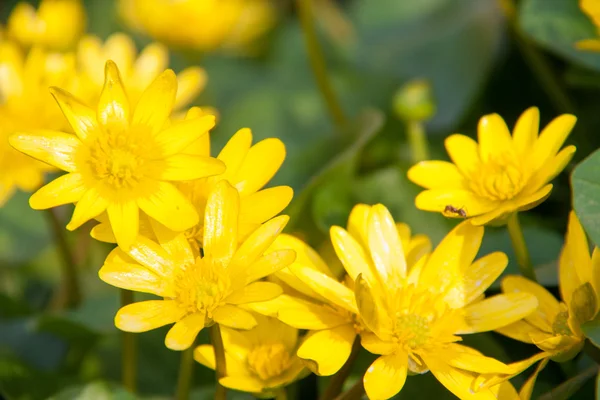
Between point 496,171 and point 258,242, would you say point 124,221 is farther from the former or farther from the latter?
point 496,171

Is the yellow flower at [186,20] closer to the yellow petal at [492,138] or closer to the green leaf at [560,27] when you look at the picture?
the green leaf at [560,27]

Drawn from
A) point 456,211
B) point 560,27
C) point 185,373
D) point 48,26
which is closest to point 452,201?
point 456,211

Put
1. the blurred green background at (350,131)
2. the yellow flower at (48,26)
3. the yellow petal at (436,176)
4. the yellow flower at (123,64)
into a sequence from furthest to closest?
the yellow flower at (48,26), the yellow flower at (123,64), the blurred green background at (350,131), the yellow petal at (436,176)

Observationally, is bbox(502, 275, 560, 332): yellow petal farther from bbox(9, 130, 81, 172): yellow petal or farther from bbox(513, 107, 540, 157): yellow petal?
bbox(9, 130, 81, 172): yellow petal

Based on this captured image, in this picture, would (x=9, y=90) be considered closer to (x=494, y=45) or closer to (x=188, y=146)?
(x=188, y=146)

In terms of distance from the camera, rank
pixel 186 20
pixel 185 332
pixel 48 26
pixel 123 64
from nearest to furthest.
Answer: pixel 185 332, pixel 123 64, pixel 48 26, pixel 186 20

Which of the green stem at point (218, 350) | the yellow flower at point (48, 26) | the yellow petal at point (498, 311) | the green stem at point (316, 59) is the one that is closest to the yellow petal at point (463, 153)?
the yellow petal at point (498, 311)
